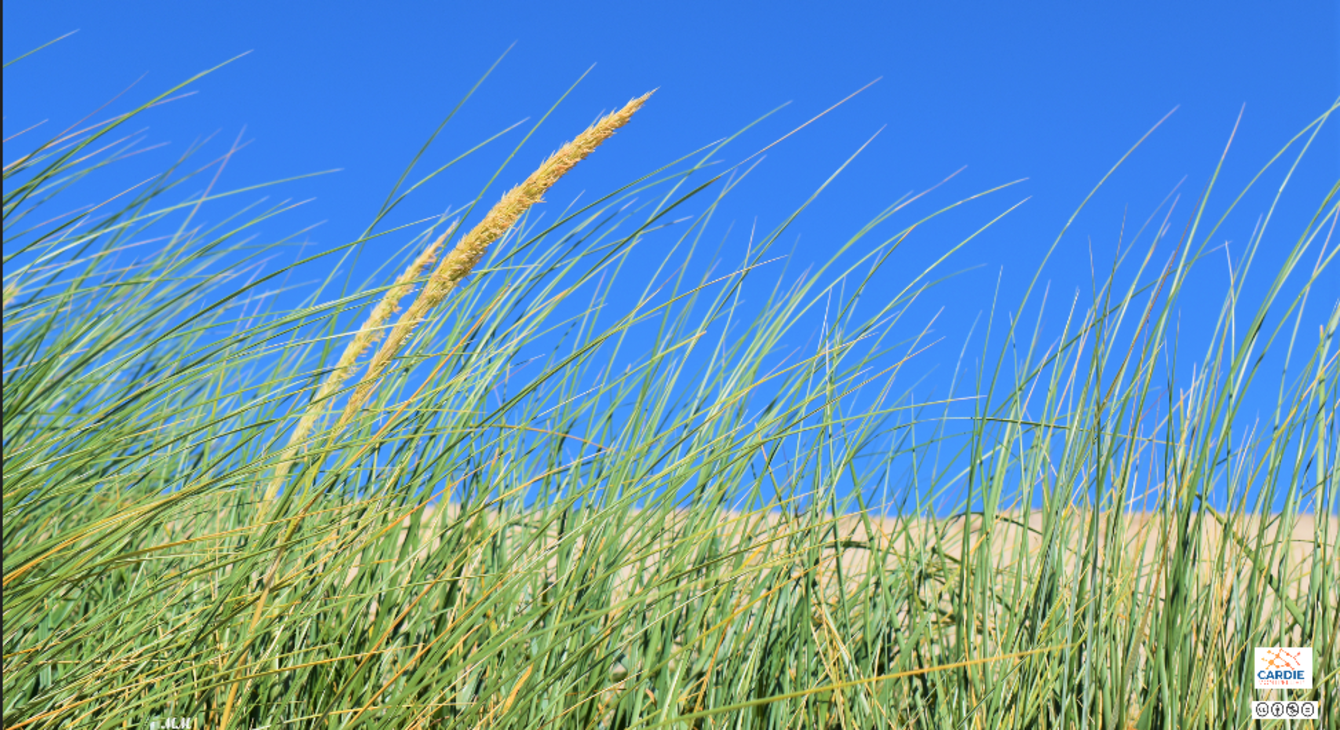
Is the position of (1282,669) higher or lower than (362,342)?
lower

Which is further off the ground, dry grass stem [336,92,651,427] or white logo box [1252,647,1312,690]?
dry grass stem [336,92,651,427]

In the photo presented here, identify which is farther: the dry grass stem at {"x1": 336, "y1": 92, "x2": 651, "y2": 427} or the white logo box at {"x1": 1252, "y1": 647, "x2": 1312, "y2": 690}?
the white logo box at {"x1": 1252, "y1": 647, "x2": 1312, "y2": 690}

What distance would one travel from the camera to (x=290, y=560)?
4.08 ft

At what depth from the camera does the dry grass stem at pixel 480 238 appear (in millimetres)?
1024

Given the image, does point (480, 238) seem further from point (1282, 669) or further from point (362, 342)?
point (1282, 669)

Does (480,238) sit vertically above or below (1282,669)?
above

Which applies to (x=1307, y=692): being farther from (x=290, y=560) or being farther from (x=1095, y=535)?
(x=290, y=560)

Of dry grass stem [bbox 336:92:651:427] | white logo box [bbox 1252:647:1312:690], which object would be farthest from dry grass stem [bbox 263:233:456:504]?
white logo box [bbox 1252:647:1312:690]

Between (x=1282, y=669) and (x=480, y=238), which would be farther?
(x=1282, y=669)

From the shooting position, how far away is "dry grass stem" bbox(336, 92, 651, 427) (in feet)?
3.36

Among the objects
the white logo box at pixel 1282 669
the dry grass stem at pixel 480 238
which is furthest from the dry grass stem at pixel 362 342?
the white logo box at pixel 1282 669

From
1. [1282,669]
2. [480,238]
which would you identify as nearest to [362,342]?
[480,238]

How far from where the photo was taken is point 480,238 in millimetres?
1035

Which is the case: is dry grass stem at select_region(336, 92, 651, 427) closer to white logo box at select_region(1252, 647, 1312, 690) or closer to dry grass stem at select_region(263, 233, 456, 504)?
dry grass stem at select_region(263, 233, 456, 504)
